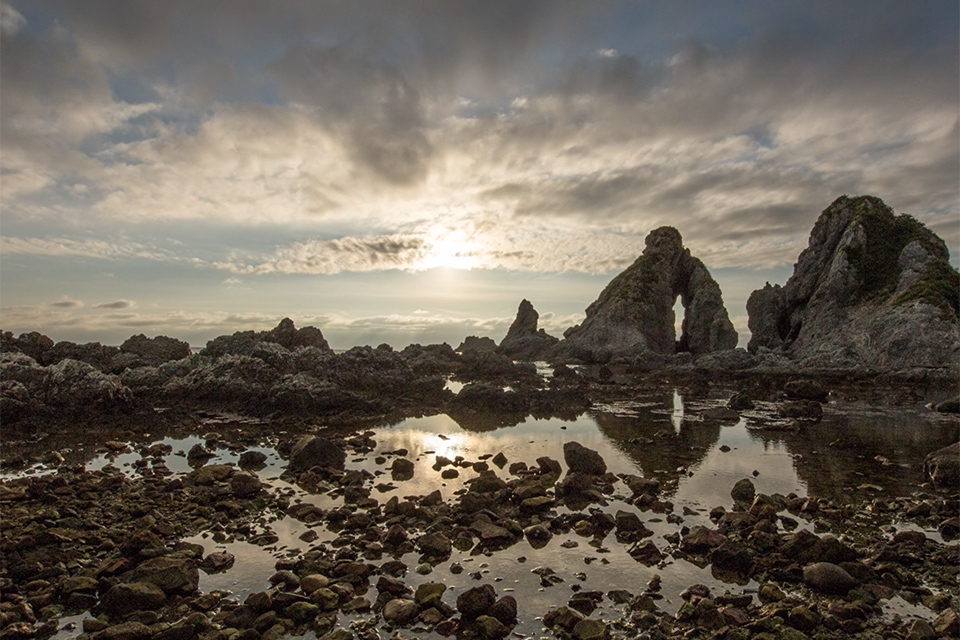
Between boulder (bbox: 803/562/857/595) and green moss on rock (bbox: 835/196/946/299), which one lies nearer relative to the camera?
boulder (bbox: 803/562/857/595)

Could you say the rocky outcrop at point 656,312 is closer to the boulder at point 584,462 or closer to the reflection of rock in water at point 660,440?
the reflection of rock in water at point 660,440

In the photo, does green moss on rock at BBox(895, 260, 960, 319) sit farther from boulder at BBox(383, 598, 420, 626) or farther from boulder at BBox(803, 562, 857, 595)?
boulder at BBox(383, 598, 420, 626)

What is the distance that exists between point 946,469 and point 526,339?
375 feet

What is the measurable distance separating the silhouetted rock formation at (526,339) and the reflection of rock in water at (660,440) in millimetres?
84940

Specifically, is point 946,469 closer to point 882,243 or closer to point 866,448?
point 866,448

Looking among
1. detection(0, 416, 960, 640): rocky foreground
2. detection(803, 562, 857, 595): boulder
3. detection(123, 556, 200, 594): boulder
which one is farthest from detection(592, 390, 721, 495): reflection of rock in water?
detection(123, 556, 200, 594): boulder

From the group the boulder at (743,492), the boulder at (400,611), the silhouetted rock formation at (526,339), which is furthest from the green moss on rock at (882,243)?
the boulder at (400,611)

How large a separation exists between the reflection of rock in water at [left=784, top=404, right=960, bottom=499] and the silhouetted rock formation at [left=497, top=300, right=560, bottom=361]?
285 ft

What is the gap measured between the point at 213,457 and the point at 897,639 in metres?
24.6

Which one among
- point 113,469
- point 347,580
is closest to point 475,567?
point 347,580

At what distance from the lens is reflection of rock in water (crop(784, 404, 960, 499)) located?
2022cm

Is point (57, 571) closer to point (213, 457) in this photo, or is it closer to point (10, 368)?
point (213, 457)

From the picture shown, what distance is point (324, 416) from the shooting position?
1455 inches

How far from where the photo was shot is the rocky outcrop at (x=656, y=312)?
106 meters
